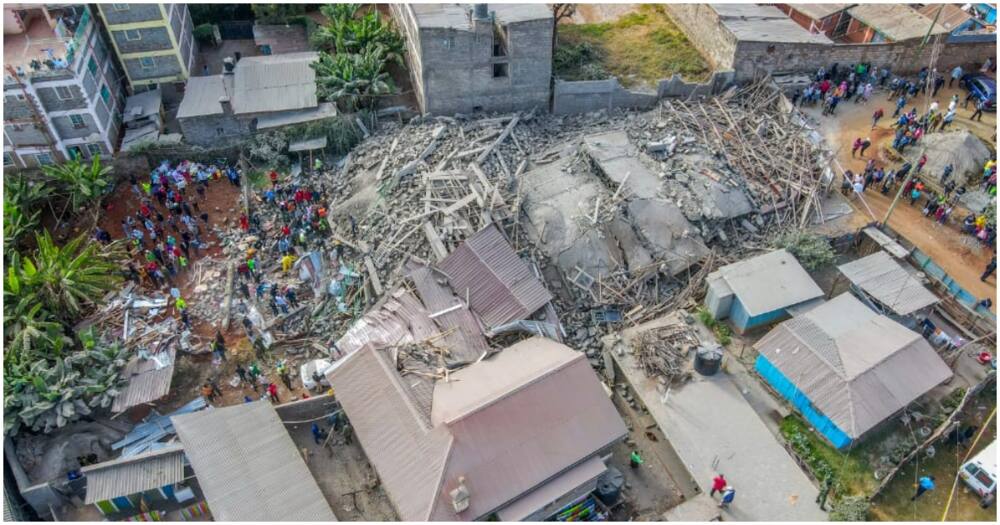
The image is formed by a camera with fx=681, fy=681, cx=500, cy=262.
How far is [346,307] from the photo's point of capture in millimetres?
27312

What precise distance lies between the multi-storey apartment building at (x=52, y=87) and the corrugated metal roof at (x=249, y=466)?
17.3 m

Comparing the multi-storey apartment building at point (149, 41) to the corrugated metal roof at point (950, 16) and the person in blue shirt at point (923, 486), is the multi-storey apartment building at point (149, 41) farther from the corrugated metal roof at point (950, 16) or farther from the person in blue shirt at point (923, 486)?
the corrugated metal roof at point (950, 16)

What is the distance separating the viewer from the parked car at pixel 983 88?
34.4 m

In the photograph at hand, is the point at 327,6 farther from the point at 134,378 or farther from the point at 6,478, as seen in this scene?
the point at 6,478

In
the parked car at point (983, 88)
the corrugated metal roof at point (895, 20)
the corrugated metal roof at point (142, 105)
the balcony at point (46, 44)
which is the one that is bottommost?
the corrugated metal roof at point (142, 105)

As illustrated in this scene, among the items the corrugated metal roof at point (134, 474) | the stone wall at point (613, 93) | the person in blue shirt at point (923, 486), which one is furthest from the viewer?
the stone wall at point (613, 93)

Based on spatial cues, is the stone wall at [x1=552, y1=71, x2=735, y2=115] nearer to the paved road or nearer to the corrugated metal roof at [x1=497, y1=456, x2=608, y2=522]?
the paved road

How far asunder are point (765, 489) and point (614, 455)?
489 cm

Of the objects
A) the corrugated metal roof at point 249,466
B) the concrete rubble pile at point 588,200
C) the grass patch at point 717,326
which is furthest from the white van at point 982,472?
the corrugated metal roof at point 249,466

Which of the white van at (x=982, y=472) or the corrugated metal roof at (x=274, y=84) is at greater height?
the corrugated metal roof at (x=274, y=84)

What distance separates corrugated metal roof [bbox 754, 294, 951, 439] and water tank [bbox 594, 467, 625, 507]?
271 inches

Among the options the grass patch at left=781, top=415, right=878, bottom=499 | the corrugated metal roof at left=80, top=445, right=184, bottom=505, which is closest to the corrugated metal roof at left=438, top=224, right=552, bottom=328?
the grass patch at left=781, top=415, right=878, bottom=499

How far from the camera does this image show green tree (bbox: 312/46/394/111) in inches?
1308

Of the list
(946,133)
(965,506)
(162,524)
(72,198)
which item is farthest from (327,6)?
(965,506)
